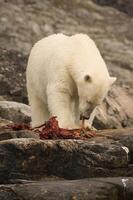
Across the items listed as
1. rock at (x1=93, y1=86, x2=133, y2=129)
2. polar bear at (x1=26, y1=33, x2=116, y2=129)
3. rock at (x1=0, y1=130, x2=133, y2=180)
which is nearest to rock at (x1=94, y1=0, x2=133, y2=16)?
rock at (x1=93, y1=86, x2=133, y2=129)

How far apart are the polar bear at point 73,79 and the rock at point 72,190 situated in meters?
3.51

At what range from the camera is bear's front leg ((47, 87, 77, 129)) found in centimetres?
1157

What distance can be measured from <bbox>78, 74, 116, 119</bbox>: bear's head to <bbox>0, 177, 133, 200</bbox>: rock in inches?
136

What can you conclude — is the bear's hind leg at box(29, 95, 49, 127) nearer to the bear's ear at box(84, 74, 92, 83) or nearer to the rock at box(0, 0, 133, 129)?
the bear's ear at box(84, 74, 92, 83)

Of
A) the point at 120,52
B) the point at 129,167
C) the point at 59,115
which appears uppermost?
the point at 129,167

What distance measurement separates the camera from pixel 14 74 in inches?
736

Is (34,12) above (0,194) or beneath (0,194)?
beneath

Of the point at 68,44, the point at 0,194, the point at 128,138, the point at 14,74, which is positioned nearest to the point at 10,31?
the point at 14,74

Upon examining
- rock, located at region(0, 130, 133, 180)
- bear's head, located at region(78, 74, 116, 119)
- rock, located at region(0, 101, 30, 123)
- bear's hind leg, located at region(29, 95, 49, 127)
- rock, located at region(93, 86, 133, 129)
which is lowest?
rock, located at region(93, 86, 133, 129)

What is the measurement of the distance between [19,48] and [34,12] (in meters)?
3.17

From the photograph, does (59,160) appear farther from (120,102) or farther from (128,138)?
(120,102)

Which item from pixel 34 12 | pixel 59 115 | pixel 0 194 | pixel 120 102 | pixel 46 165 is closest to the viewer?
pixel 0 194

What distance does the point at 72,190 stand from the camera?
7434 mm

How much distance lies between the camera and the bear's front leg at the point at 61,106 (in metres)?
11.6
